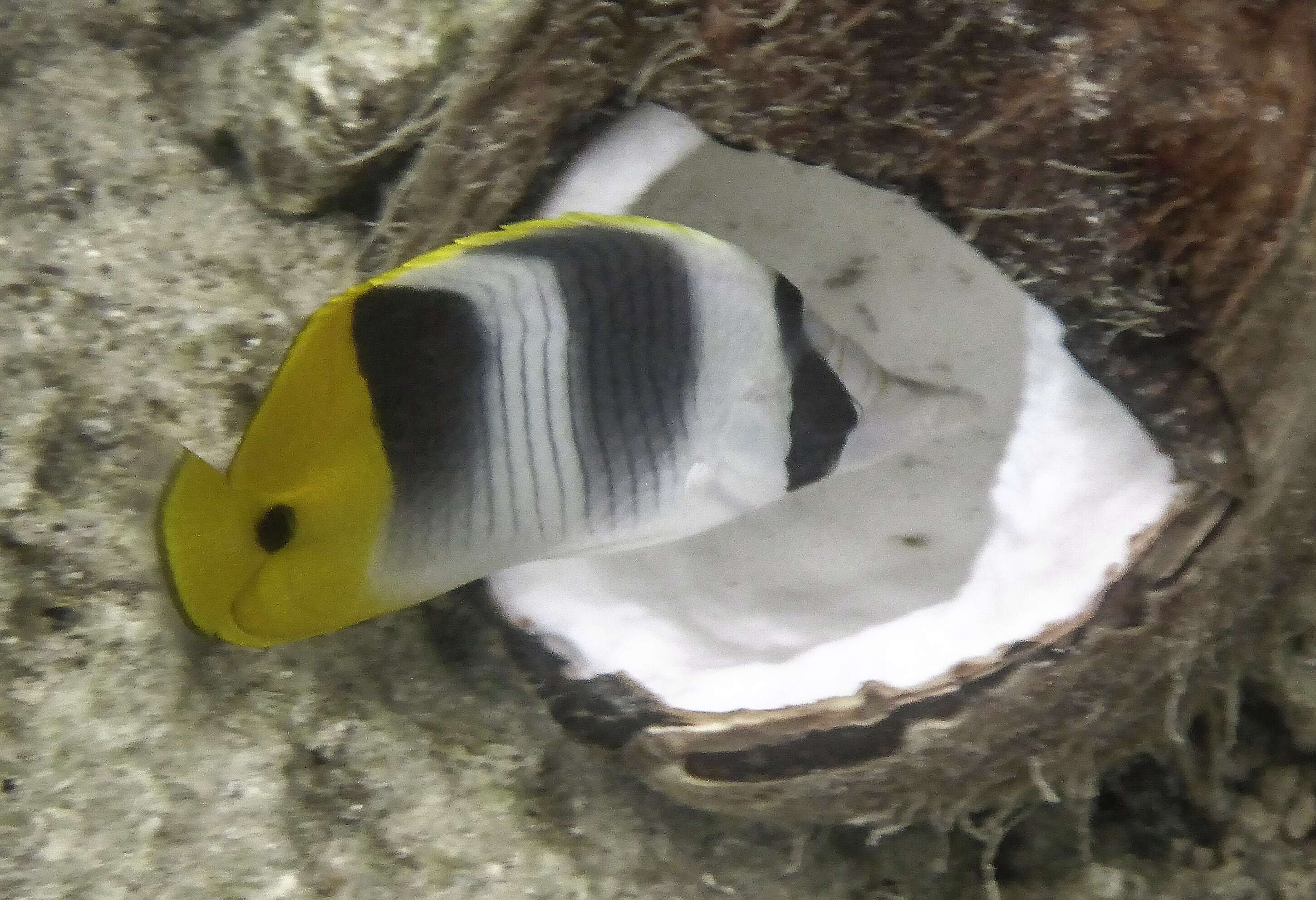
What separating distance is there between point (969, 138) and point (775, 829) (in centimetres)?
84

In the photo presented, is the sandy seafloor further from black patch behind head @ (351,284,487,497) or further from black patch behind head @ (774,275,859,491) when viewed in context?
black patch behind head @ (774,275,859,491)

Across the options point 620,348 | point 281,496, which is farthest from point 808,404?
point 281,496

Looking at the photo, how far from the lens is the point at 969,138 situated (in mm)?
708

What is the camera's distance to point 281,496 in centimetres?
67

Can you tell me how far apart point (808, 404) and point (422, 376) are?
336 millimetres

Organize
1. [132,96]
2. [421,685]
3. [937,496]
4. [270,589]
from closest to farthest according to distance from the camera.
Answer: [270,589]
[421,685]
[132,96]
[937,496]

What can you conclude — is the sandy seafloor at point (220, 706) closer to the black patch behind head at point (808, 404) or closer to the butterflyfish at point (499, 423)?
the butterflyfish at point (499, 423)

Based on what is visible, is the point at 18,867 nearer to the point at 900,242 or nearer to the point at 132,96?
the point at 132,96

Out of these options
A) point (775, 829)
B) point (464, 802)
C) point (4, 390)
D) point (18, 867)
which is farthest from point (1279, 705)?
point (4, 390)

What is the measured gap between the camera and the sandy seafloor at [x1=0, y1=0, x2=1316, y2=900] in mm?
842

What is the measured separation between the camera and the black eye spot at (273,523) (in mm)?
669

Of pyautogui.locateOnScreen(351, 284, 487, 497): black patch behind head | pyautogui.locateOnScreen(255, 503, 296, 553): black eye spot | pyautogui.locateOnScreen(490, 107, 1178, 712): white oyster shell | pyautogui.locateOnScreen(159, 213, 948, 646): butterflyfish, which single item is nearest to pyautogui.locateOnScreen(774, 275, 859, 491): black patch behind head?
pyautogui.locateOnScreen(159, 213, 948, 646): butterflyfish

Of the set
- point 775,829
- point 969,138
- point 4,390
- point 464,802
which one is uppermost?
point 969,138

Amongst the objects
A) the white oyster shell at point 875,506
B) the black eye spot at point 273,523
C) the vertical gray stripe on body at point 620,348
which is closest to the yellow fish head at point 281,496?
the black eye spot at point 273,523
